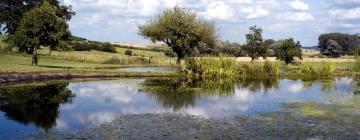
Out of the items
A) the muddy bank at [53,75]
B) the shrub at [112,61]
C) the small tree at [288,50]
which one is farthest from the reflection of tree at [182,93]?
the shrub at [112,61]

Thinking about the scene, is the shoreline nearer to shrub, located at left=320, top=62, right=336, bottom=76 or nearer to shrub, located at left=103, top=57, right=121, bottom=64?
shrub, located at left=320, top=62, right=336, bottom=76

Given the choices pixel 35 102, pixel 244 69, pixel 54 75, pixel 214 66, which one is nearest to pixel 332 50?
pixel 244 69

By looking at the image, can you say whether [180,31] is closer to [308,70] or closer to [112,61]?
[112,61]

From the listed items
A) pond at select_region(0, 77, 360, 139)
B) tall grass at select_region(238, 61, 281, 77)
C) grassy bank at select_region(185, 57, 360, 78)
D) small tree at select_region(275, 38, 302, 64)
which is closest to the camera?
pond at select_region(0, 77, 360, 139)

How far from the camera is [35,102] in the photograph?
27.2 m

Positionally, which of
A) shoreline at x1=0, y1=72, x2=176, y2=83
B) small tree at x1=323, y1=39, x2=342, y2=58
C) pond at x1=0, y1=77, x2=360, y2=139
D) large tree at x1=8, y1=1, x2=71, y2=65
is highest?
large tree at x1=8, y1=1, x2=71, y2=65

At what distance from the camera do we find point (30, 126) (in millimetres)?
19547

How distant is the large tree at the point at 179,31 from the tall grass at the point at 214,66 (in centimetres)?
2136

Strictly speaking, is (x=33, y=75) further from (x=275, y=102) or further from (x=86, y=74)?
(x=275, y=102)

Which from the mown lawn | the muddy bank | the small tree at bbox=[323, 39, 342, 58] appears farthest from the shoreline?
the small tree at bbox=[323, 39, 342, 58]

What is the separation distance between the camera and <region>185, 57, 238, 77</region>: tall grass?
48719 millimetres

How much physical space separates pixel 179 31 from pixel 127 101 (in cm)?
4422

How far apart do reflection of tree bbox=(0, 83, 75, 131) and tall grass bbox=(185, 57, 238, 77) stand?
15869 millimetres

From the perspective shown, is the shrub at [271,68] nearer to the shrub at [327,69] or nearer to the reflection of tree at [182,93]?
the shrub at [327,69]
